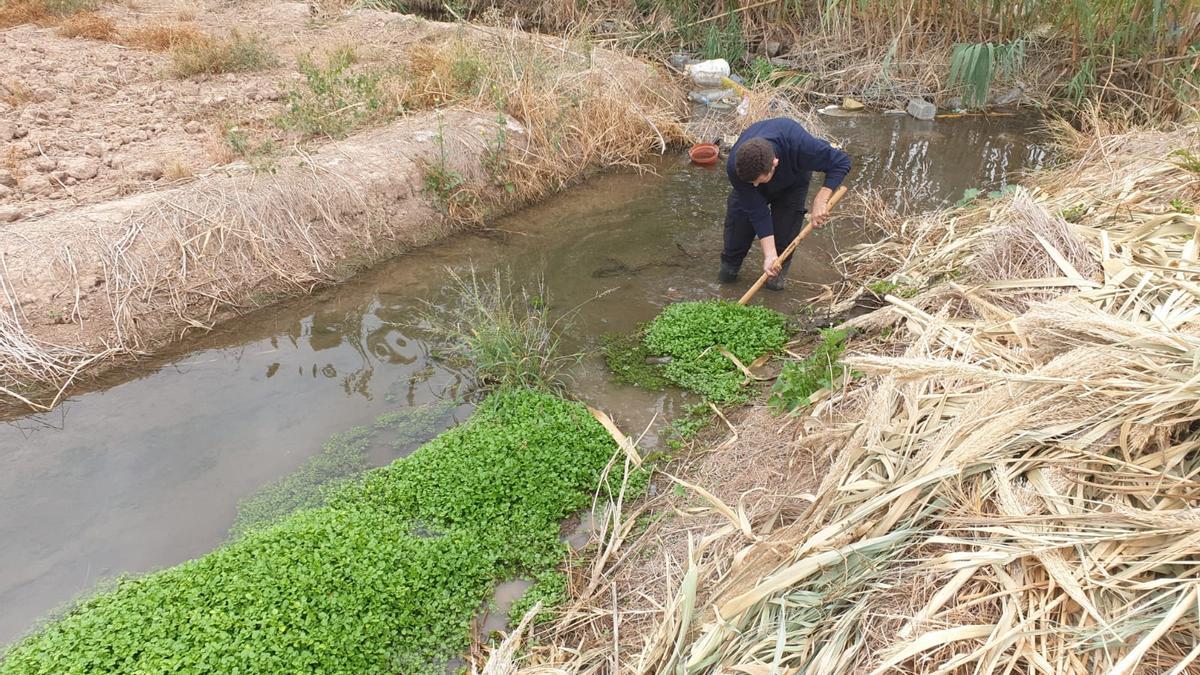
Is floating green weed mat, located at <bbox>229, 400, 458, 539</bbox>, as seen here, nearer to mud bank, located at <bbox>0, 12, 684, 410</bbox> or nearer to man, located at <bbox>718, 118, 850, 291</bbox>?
mud bank, located at <bbox>0, 12, 684, 410</bbox>

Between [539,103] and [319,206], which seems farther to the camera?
[539,103]

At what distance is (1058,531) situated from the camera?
255 centimetres

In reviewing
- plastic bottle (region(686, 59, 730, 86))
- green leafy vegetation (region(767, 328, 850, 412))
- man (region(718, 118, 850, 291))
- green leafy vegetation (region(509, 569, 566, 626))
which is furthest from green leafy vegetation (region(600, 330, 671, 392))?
plastic bottle (region(686, 59, 730, 86))

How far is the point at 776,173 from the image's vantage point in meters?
5.52

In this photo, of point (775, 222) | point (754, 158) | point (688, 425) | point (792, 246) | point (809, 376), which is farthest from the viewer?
point (775, 222)

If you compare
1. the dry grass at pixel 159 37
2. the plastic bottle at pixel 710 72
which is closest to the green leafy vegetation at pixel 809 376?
the plastic bottle at pixel 710 72

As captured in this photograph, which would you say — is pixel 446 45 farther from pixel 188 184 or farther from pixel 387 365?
pixel 387 365

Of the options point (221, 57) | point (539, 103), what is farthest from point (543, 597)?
point (221, 57)

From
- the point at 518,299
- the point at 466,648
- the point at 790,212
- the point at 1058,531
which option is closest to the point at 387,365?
the point at 518,299

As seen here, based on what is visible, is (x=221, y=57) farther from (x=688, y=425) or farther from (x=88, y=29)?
(x=688, y=425)

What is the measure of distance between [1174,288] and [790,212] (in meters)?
2.77

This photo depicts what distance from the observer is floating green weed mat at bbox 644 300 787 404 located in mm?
5199

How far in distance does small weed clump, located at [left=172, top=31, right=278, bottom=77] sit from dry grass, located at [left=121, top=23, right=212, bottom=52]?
0.36 metres

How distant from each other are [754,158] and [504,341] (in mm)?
2174
